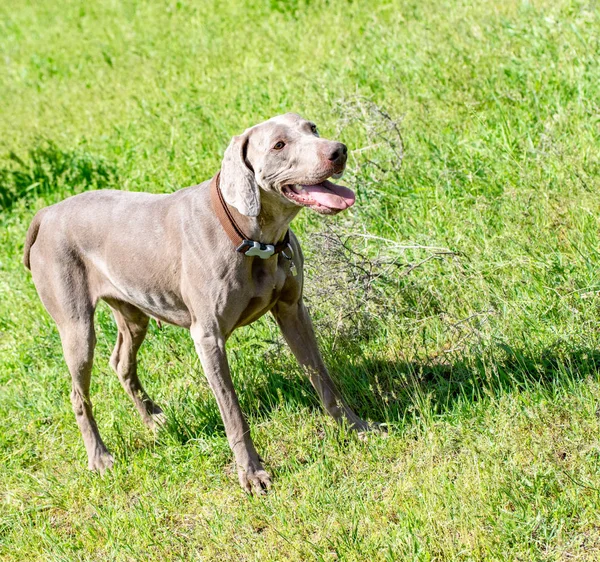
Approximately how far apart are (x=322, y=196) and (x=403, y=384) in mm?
1218

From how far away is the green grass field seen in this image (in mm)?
3557

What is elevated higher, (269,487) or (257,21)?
(257,21)

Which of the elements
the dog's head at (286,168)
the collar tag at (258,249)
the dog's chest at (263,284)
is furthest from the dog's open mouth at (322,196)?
the dog's chest at (263,284)

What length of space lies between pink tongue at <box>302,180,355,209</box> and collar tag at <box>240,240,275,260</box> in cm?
36

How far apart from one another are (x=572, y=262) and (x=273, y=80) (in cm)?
441

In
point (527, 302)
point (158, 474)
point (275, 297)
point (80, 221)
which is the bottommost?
point (158, 474)

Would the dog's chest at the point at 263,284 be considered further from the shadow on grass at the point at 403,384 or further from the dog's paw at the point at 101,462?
the dog's paw at the point at 101,462

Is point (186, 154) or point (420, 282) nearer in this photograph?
point (420, 282)

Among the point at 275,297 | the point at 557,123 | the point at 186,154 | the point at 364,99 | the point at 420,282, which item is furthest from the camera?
the point at 186,154

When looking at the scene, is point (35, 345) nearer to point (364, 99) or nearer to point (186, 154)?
point (186, 154)

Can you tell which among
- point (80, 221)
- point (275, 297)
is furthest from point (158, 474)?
point (80, 221)

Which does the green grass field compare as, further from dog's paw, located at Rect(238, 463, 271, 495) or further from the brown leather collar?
the brown leather collar

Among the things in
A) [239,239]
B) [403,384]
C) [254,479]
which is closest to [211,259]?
[239,239]

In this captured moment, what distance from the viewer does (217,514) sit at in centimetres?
394
